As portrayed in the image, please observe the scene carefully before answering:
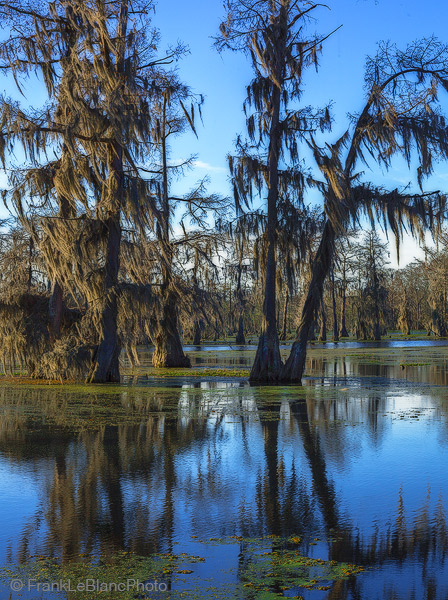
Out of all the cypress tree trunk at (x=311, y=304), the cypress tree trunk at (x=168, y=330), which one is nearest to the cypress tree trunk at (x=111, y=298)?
the cypress tree trunk at (x=311, y=304)

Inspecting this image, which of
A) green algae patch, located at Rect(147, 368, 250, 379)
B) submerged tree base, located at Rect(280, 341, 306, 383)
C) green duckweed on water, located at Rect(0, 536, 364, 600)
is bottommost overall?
green duckweed on water, located at Rect(0, 536, 364, 600)

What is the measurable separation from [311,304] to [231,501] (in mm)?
14684

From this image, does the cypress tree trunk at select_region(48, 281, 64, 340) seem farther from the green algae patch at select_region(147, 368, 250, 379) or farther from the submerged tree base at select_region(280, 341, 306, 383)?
the submerged tree base at select_region(280, 341, 306, 383)

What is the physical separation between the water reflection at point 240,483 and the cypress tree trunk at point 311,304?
6834 mm

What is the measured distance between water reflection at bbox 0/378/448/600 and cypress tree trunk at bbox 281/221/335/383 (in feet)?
22.4

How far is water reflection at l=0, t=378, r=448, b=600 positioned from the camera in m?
4.97

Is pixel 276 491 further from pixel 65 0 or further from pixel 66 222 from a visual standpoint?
pixel 65 0

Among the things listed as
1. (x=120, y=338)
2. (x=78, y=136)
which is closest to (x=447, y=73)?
(x=78, y=136)

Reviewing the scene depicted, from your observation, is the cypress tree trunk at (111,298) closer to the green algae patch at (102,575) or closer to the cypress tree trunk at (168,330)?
the cypress tree trunk at (168,330)

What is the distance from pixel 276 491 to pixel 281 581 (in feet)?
7.78

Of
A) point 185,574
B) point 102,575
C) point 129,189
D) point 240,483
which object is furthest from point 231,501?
point 129,189

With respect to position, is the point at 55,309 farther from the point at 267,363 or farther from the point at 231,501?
the point at 231,501

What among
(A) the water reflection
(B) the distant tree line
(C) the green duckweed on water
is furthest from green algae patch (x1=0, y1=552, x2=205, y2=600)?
(B) the distant tree line

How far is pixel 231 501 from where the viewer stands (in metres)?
6.30
